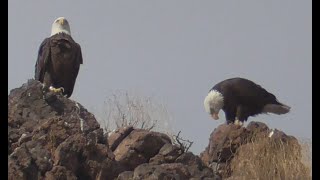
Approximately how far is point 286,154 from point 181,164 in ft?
5.48

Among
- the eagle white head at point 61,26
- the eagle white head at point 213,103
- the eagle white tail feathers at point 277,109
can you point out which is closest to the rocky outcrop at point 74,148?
the eagle white head at point 61,26

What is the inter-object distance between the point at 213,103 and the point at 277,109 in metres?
1.29

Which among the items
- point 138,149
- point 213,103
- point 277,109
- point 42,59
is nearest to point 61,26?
point 42,59

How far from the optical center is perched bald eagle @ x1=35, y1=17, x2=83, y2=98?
8352 mm

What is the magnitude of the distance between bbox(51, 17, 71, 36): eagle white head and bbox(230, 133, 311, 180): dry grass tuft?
13.3 feet

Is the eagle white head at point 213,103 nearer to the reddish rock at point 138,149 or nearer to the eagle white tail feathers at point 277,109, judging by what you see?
the eagle white tail feathers at point 277,109

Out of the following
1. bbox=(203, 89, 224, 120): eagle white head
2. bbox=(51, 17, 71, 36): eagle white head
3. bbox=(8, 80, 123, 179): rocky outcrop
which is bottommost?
bbox=(8, 80, 123, 179): rocky outcrop

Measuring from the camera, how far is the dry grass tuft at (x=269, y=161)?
238 inches

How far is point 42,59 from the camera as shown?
27.9ft

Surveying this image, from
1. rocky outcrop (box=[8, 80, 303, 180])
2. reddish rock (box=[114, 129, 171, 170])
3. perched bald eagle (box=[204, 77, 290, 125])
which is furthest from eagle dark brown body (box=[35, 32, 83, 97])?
perched bald eagle (box=[204, 77, 290, 125])

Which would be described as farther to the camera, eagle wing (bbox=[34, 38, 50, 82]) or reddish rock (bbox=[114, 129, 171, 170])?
eagle wing (bbox=[34, 38, 50, 82])

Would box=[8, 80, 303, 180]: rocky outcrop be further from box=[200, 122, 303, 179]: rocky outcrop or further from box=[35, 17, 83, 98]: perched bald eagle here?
box=[35, 17, 83, 98]: perched bald eagle

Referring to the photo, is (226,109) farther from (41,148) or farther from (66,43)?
(41,148)
